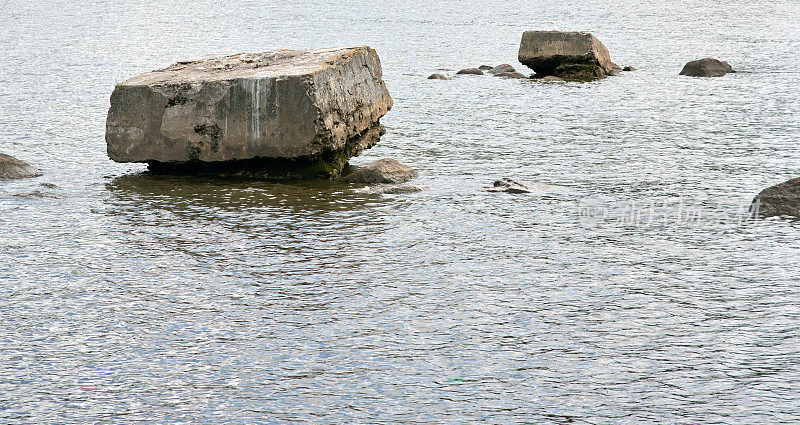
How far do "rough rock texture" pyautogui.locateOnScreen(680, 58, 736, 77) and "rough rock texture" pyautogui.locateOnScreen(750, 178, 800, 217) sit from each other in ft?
52.2

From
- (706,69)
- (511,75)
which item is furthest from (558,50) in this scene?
(706,69)

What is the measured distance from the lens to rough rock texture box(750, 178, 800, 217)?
408 inches

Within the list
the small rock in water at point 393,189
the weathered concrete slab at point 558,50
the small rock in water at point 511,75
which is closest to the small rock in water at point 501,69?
the small rock in water at point 511,75

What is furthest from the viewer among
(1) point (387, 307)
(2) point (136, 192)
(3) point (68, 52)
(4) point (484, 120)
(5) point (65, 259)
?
(3) point (68, 52)

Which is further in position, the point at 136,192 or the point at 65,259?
the point at 136,192

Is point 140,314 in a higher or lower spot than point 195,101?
lower

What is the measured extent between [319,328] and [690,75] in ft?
69.0

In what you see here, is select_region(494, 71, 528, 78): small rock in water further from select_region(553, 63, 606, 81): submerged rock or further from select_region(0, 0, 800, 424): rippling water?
select_region(0, 0, 800, 424): rippling water

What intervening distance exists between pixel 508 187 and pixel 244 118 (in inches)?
142

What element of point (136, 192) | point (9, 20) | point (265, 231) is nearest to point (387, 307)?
point (265, 231)

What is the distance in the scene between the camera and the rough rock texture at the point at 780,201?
1037cm

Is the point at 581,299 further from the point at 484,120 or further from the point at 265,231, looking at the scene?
the point at 484,120

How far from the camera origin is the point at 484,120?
18.3m

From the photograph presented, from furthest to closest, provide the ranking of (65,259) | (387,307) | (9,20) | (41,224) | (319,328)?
1. (9,20)
2. (41,224)
3. (65,259)
4. (387,307)
5. (319,328)
